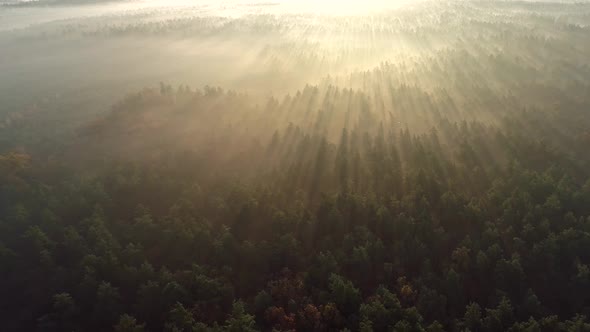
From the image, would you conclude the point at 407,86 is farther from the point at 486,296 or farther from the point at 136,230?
the point at 136,230

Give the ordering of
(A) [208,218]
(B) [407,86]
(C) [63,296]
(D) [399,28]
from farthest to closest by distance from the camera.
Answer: (D) [399,28] → (B) [407,86] → (A) [208,218] → (C) [63,296]

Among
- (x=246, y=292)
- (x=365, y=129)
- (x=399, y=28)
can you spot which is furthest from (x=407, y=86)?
(x=399, y=28)

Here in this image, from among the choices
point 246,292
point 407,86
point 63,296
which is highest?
point 407,86

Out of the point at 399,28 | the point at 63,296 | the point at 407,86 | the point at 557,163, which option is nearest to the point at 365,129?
the point at 407,86

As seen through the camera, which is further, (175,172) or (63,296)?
(175,172)

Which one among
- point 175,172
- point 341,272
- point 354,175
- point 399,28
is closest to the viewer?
point 341,272

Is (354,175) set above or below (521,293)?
above
